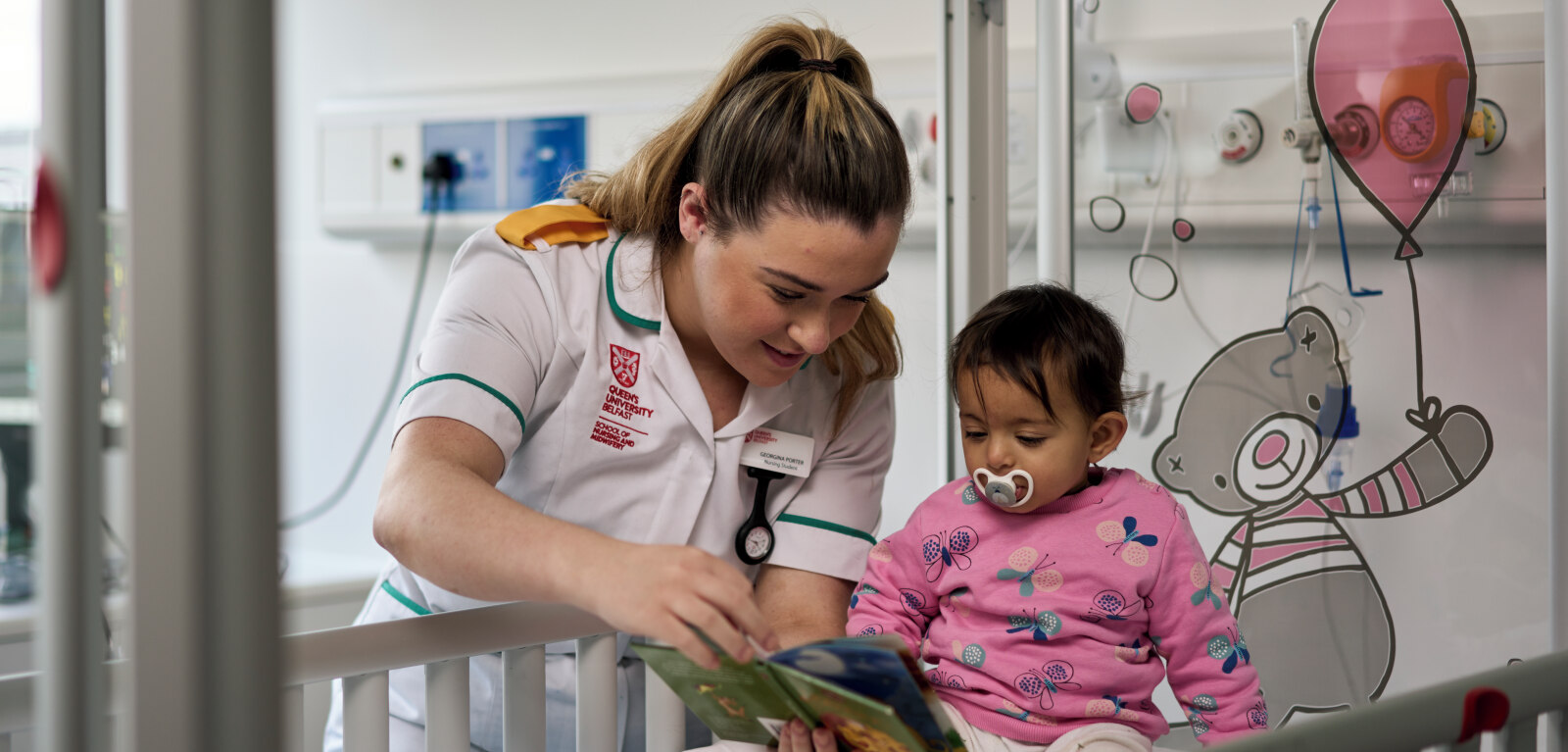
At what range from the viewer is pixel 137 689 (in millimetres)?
544

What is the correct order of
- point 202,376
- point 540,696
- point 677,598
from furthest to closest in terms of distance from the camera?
point 540,696 → point 677,598 → point 202,376

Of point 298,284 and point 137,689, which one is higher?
point 298,284

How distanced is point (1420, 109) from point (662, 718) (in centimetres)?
124

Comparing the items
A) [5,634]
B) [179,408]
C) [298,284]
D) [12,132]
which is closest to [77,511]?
[179,408]

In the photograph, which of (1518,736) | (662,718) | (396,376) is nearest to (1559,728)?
(1518,736)

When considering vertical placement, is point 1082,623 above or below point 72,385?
below

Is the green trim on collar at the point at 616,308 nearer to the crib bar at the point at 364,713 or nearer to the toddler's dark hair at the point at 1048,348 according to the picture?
the toddler's dark hair at the point at 1048,348

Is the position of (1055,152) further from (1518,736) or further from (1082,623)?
(1518,736)

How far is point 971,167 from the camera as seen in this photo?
1.89 m

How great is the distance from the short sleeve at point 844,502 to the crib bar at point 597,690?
0.24 metres

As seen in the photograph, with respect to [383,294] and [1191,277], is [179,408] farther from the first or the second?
[383,294]

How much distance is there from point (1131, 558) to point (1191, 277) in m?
0.69

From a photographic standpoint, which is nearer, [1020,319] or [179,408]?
[179,408]

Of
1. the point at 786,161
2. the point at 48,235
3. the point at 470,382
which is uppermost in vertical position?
the point at 786,161
